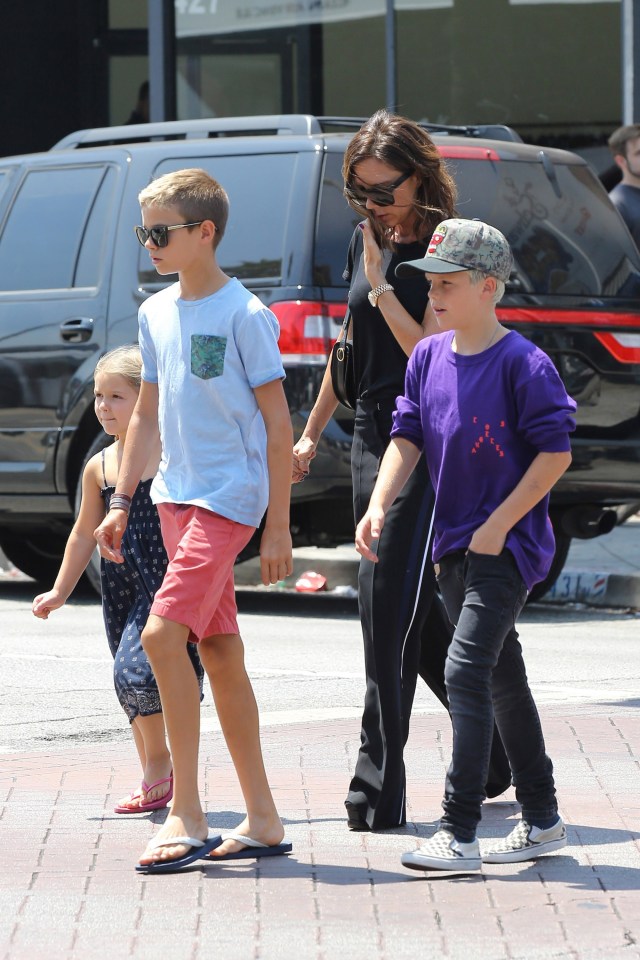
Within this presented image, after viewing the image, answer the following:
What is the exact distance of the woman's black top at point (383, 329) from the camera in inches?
198

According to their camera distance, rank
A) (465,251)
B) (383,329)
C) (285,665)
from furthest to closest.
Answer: (285,665), (383,329), (465,251)

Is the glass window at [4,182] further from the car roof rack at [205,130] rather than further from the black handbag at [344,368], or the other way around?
the black handbag at [344,368]

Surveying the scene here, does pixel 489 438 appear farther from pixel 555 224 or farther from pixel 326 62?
pixel 326 62

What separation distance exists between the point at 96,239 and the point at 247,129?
2.99 ft

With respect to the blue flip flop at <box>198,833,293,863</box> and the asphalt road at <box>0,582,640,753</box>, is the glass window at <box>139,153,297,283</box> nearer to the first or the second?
the asphalt road at <box>0,582,640,753</box>

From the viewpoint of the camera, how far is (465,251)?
4492 millimetres

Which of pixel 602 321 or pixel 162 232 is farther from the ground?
pixel 162 232

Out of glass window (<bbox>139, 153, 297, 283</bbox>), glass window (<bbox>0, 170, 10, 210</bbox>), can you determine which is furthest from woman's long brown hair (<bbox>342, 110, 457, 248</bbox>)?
glass window (<bbox>0, 170, 10, 210</bbox>)

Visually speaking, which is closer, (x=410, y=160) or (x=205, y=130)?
(x=410, y=160)

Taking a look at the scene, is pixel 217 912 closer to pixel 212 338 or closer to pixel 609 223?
pixel 212 338

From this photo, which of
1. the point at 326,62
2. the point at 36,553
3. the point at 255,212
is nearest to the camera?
the point at 255,212

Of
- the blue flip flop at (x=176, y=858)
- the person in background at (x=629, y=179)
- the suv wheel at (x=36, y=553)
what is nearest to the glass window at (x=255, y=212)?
the person in background at (x=629, y=179)

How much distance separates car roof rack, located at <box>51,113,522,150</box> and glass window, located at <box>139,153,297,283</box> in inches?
11.8

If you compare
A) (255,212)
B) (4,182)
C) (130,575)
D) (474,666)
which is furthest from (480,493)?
(4,182)
